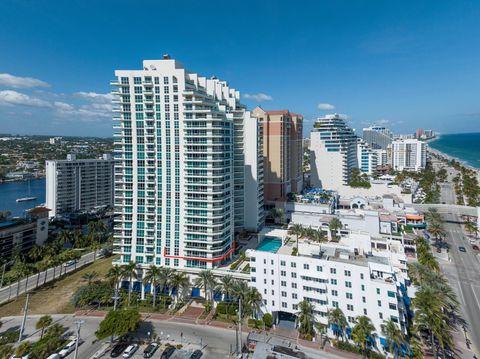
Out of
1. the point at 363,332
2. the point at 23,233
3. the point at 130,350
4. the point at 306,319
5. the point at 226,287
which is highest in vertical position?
the point at 23,233

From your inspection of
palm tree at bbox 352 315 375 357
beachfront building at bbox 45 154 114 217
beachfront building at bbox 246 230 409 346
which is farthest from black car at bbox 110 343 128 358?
beachfront building at bbox 45 154 114 217

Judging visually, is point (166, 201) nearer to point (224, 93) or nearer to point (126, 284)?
point (126, 284)

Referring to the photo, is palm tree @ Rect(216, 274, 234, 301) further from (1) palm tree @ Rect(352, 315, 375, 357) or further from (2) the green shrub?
(1) palm tree @ Rect(352, 315, 375, 357)

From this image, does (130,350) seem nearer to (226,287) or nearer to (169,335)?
(169,335)

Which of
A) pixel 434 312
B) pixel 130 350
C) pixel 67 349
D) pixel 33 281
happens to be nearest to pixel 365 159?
pixel 434 312

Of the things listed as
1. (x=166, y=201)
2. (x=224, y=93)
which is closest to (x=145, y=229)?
(x=166, y=201)

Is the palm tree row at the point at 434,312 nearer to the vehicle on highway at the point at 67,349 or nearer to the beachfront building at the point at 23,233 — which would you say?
the vehicle on highway at the point at 67,349
